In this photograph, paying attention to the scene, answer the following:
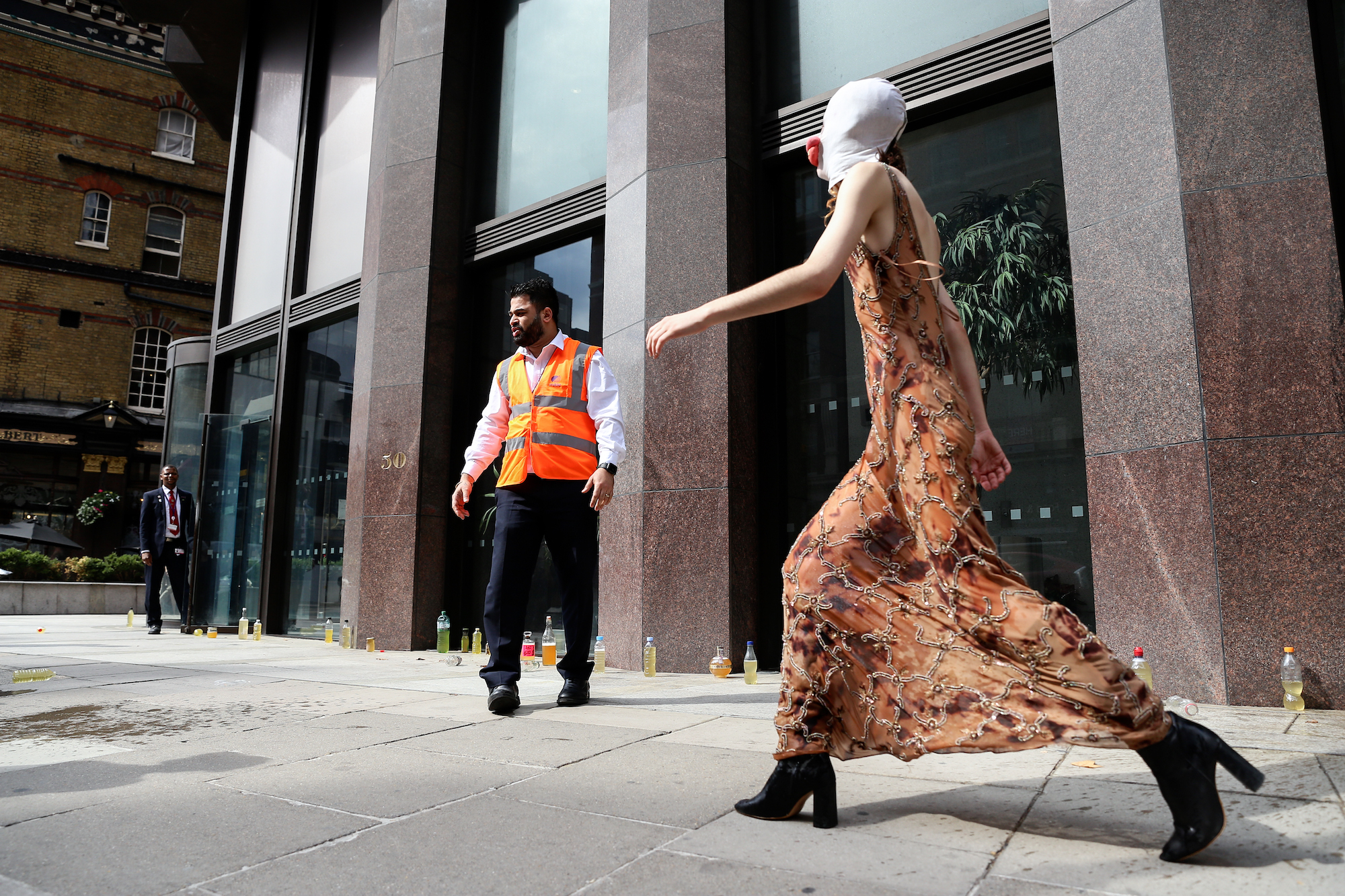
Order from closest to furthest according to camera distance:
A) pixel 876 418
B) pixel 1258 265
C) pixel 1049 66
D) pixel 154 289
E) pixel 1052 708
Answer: pixel 1052 708 → pixel 876 418 → pixel 1258 265 → pixel 1049 66 → pixel 154 289

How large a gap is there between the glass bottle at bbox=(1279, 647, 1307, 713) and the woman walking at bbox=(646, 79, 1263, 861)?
2636mm

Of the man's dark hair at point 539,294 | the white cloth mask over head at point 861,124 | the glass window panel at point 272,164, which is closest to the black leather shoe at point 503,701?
the man's dark hair at point 539,294

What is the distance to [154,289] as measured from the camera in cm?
2770

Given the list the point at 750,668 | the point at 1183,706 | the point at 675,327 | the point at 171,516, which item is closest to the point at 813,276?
the point at 675,327

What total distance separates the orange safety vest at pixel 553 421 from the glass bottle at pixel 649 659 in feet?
6.44

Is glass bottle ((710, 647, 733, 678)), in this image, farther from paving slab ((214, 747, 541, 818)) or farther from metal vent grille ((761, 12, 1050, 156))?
metal vent grille ((761, 12, 1050, 156))

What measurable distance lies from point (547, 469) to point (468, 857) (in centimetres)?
250

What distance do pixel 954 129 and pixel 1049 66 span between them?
712 millimetres

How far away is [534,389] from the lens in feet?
14.1

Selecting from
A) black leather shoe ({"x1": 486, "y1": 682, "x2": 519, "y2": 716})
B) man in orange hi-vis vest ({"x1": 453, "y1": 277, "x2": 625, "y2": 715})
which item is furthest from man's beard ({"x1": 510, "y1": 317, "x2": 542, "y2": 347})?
black leather shoe ({"x1": 486, "y1": 682, "x2": 519, "y2": 716})

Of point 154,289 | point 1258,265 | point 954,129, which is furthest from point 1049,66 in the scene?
point 154,289

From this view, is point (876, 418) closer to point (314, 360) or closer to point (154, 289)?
point (314, 360)

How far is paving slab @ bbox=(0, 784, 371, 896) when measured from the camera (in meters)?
1.69

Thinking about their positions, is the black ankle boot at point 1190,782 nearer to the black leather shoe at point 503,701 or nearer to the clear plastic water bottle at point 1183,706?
the clear plastic water bottle at point 1183,706
